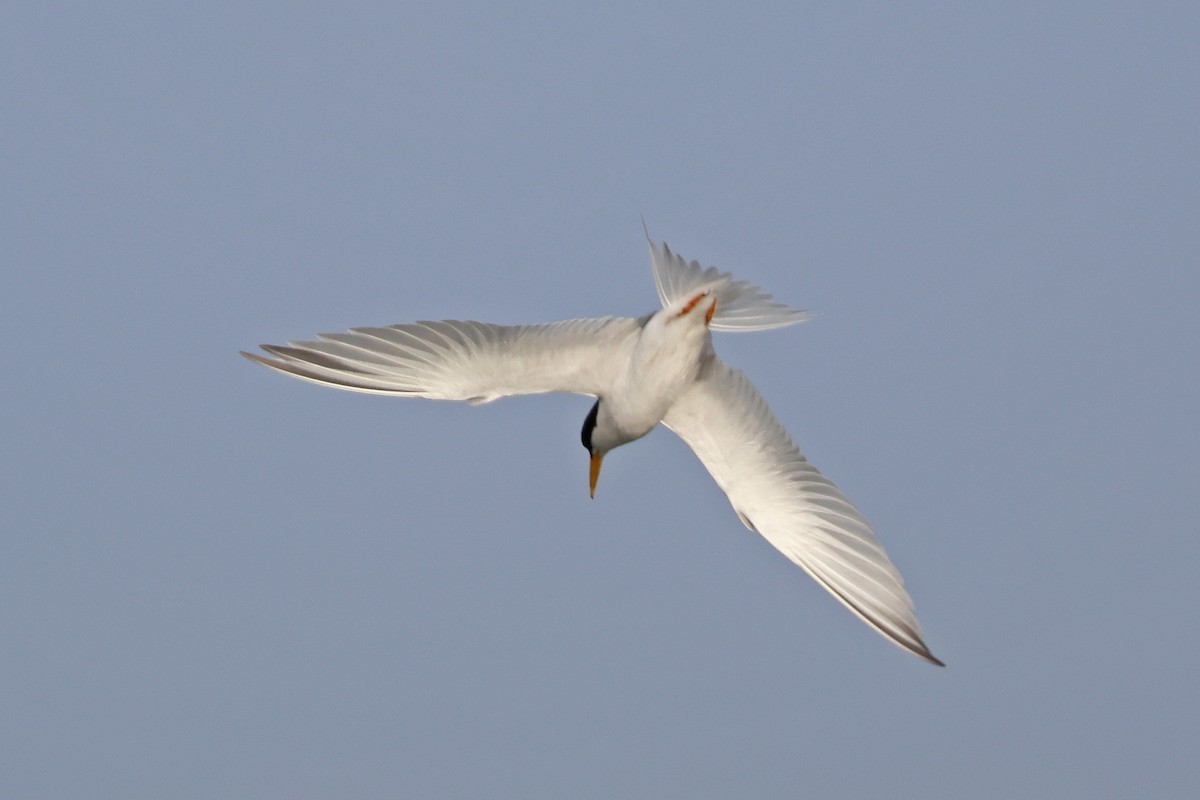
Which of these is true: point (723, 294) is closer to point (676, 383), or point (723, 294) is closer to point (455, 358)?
point (676, 383)

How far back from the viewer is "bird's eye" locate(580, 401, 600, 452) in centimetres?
896

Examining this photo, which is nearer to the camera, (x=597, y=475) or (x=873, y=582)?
(x=873, y=582)

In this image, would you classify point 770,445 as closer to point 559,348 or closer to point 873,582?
point 873,582

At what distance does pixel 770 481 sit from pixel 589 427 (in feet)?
4.05

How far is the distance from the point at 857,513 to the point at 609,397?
176 centimetres

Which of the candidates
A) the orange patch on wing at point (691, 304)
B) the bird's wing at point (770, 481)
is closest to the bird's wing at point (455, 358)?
the orange patch on wing at point (691, 304)

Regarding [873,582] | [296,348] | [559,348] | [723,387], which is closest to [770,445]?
[723,387]

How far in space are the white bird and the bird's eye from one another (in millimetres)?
10

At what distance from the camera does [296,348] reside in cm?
788

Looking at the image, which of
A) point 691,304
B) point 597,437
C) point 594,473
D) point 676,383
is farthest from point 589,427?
point 691,304

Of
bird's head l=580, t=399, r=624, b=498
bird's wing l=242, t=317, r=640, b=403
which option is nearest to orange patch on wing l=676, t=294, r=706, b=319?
bird's wing l=242, t=317, r=640, b=403

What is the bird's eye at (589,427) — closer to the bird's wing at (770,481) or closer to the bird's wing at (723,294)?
the bird's wing at (770,481)

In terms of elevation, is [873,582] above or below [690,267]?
below

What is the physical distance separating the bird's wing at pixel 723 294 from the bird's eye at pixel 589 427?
0.87m
